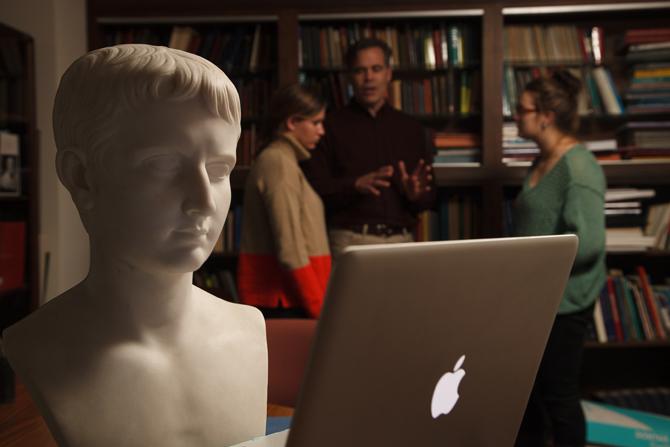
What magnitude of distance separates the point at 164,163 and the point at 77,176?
145mm

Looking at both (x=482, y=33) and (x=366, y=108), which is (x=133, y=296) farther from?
(x=482, y=33)

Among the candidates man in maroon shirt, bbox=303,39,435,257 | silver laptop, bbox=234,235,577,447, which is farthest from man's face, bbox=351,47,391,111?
silver laptop, bbox=234,235,577,447

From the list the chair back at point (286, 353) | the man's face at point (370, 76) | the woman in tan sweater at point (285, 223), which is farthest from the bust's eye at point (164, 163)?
the man's face at point (370, 76)

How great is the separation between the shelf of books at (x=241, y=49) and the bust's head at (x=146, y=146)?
2.84 meters

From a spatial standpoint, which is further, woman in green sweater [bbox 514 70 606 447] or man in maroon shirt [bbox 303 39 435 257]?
man in maroon shirt [bbox 303 39 435 257]

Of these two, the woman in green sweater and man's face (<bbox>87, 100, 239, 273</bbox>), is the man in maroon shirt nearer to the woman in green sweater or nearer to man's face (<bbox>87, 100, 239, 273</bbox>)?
the woman in green sweater

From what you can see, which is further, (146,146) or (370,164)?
(370,164)

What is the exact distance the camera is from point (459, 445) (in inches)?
33.5

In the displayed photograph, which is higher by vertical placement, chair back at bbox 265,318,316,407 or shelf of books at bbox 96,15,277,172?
shelf of books at bbox 96,15,277,172

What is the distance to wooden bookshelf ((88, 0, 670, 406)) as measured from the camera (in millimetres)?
3594

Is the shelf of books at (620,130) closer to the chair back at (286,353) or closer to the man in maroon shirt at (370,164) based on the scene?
the man in maroon shirt at (370,164)

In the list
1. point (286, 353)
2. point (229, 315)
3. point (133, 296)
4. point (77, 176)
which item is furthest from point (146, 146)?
point (286, 353)

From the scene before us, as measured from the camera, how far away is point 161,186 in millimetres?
922

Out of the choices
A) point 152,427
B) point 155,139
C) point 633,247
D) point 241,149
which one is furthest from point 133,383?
point 633,247
